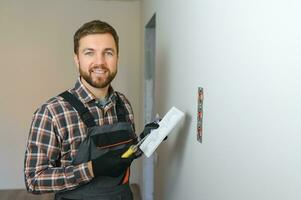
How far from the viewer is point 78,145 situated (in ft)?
4.55

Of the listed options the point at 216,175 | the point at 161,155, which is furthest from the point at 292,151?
the point at 161,155

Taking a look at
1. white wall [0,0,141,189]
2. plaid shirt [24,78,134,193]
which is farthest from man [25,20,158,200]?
white wall [0,0,141,189]

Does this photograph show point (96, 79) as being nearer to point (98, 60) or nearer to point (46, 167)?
point (98, 60)

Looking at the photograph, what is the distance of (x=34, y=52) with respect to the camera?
3.74 metres

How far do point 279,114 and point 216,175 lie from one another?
47 centimetres

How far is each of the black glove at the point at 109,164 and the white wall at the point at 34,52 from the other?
8.61 ft

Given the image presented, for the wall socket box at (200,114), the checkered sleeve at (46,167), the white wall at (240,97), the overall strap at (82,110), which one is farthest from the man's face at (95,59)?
the wall socket box at (200,114)

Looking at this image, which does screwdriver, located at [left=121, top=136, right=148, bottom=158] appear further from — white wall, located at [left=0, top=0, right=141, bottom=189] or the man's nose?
white wall, located at [left=0, top=0, right=141, bottom=189]

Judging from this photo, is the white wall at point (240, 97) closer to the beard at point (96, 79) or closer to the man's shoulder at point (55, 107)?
the beard at point (96, 79)

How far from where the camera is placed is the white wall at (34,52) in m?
3.68

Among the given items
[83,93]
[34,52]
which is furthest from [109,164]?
[34,52]

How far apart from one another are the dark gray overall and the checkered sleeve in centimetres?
6

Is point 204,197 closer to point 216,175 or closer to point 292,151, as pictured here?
point 216,175

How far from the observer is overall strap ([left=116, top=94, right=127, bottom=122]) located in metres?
1.55
